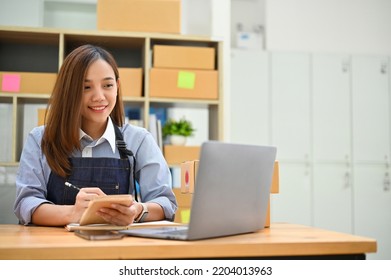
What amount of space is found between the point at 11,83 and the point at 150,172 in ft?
5.03

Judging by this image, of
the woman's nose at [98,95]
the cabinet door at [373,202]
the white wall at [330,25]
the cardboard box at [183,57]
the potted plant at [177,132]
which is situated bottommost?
the cabinet door at [373,202]

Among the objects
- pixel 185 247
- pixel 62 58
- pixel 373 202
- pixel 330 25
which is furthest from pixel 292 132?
pixel 185 247

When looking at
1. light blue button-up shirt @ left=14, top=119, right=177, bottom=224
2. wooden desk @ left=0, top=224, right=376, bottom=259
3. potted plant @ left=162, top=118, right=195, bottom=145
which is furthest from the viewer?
potted plant @ left=162, top=118, right=195, bottom=145

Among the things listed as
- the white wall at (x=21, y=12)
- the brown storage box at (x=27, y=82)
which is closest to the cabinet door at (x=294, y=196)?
the brown storage box at (x=27, y=82)

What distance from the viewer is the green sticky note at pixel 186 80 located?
289 centimetres

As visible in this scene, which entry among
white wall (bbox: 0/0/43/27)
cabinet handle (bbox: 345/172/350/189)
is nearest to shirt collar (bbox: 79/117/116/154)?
white wall (bbox: 0/0/43/27)

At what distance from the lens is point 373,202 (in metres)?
4.57

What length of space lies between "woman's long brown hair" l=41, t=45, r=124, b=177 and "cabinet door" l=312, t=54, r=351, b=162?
10.9 ft

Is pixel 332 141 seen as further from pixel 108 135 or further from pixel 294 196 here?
pixel 108 135

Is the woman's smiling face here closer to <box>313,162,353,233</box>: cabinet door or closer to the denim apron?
the denim apron

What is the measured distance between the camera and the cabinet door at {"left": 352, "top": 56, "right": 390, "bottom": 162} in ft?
15.1

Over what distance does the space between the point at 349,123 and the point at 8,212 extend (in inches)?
124

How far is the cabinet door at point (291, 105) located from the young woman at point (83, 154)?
2980 millimetres

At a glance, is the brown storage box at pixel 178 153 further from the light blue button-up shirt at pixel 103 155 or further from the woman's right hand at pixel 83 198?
the woman's right hand at pixel 83 198
